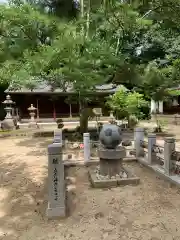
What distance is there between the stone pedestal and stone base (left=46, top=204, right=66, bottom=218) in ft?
7.65

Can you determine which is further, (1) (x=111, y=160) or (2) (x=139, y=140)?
(2) (x=139, y=140)

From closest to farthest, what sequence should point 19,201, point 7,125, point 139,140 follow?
point 19,201
point 139,140
point 7,125

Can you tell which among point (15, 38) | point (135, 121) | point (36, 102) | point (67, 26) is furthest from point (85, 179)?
point (36, 102)

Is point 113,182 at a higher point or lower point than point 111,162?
lower

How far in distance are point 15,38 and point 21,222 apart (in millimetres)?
9354

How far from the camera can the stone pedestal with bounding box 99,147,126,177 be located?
723 cm

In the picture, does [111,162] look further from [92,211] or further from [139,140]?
[139,140]

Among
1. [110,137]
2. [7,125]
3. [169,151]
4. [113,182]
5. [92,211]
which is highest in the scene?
[110,137]

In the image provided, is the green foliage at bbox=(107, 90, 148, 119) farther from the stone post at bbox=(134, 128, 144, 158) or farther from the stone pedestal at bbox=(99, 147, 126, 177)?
the stone pedestal at bbox=(99, 147, 126, 177)

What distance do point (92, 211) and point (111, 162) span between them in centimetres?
206

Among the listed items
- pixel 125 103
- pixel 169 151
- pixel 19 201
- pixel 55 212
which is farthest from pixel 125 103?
pixel 55 212

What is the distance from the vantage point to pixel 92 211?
552 centimetres

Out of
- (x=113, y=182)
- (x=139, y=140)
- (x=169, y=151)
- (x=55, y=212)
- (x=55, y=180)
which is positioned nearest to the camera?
(x=55, y=212)

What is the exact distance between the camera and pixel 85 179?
25.5ft
